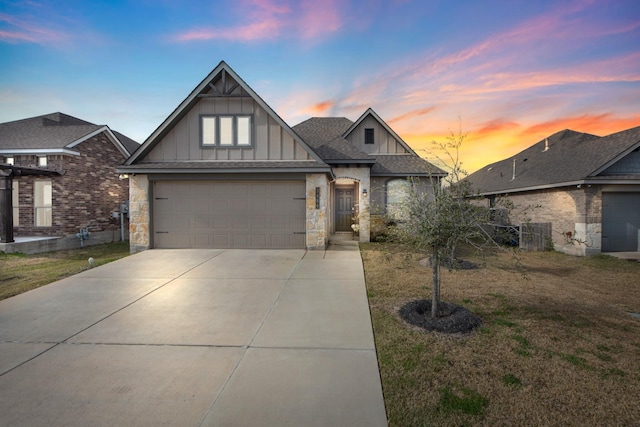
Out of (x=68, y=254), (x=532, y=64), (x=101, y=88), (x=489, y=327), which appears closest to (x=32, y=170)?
(x=68, y=254)

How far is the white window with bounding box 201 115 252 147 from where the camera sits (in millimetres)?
11250

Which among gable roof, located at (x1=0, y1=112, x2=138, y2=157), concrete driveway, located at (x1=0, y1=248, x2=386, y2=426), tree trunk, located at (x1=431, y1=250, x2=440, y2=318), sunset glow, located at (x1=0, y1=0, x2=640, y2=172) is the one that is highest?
sunset glow, located at (x1=0, y1=0, x2=640, y2=172)

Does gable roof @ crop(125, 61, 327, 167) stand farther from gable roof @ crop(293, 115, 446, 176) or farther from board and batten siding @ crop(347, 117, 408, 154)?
board and batten siding @ crop(347, 117, 408, 154)

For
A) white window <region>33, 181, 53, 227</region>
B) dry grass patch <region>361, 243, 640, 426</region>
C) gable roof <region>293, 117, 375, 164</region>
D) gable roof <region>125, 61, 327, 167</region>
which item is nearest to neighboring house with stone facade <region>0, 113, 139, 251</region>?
white window <region>33, 181, 53, 227</region>

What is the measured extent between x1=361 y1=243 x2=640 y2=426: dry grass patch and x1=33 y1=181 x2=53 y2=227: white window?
15667 mm

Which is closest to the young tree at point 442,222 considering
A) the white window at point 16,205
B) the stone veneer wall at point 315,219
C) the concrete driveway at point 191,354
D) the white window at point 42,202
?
the concrete driveway at point 191,354

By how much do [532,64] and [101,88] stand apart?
753 inches

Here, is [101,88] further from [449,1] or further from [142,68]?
[449,1]

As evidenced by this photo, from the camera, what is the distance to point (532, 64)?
11.3 meters

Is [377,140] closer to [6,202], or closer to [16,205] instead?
[6,202]

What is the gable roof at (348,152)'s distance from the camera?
44.4 feet

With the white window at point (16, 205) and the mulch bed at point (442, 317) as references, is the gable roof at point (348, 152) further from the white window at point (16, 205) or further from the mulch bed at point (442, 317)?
the white window at point (16, 205)

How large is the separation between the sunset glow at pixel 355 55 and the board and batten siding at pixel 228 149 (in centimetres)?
70

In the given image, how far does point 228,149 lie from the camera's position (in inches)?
444
